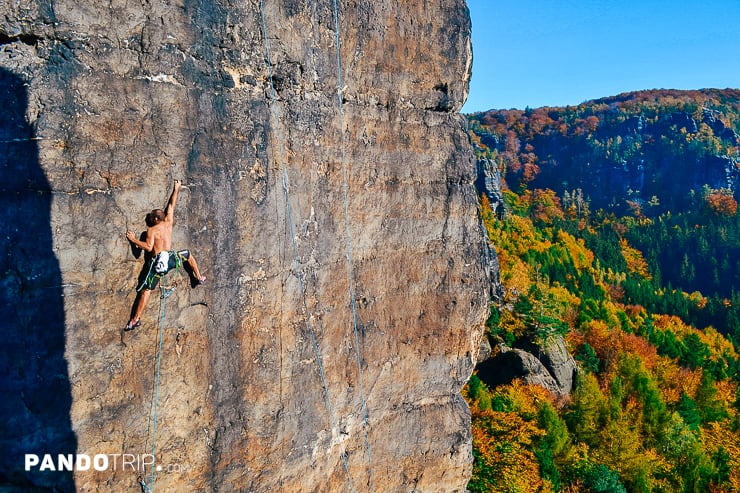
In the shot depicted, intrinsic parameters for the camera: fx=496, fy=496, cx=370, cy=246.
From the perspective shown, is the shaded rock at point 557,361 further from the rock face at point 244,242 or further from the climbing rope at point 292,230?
the climbing rope at point 292,230

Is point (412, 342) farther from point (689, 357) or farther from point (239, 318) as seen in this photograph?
point (689, 357)

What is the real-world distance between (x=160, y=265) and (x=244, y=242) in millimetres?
993

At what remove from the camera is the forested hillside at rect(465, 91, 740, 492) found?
23.1 meters

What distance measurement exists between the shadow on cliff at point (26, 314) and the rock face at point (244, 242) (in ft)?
0.06

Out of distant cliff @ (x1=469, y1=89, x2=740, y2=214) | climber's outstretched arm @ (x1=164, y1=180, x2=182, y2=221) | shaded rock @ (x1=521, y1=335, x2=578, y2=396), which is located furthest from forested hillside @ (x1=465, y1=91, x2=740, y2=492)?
climber's outstretched arm @ (x1=164, y1=180, x2=182, y2=221)

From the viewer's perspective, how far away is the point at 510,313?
114 feet

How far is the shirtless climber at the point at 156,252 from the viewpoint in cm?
492

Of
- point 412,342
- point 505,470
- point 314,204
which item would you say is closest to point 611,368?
point 505,470

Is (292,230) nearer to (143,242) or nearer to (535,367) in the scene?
(143,242)

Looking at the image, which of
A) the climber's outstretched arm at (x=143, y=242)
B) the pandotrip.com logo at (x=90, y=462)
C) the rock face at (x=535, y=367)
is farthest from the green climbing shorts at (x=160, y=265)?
the rock face at (x=535, y=367)

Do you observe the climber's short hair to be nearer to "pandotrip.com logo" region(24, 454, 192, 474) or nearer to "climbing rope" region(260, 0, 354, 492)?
"climbing rope" region(260, 0, 354, 492)

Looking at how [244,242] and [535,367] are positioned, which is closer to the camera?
[244,242]

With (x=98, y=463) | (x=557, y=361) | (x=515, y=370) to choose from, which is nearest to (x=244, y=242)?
(x=98, y=463)

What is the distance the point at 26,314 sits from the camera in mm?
4543
